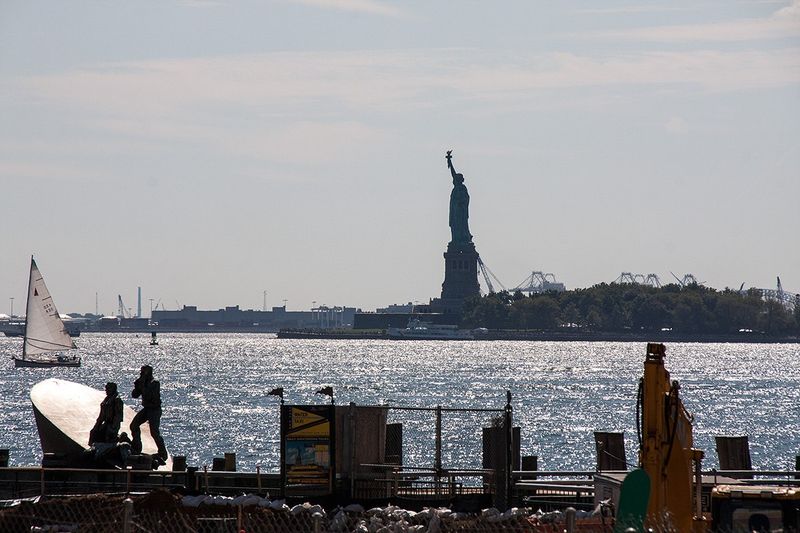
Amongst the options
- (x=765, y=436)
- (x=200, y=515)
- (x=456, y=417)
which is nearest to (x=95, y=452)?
(x=200, y=515)

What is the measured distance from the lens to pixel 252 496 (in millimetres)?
20281

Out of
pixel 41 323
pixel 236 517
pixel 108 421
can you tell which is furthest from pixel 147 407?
pixel 41 323

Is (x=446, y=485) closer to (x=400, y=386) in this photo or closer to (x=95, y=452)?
(x=95, y=452)

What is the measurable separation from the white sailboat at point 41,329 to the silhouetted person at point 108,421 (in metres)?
95.5

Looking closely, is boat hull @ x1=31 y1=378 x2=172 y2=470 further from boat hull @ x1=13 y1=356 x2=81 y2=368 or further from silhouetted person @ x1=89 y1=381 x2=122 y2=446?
boat hull @ x1=13 y1=356 x2=81 y2=368

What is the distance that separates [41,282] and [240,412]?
132 feet

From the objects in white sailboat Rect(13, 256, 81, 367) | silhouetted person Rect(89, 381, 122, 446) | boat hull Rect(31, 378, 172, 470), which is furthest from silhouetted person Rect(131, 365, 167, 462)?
white sailboat Rect(13, 256, 81, 367)

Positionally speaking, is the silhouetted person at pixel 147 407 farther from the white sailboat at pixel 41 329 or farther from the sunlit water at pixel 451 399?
the white sailboat at pixel 41 329

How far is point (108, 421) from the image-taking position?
80.6 feet

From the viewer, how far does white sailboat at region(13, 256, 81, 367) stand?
11912cm

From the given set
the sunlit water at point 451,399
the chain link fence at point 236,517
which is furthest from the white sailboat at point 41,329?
the chain link fence at point 236,517

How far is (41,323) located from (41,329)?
1400 millimetres

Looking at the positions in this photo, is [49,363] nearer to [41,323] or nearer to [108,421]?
[41,323]

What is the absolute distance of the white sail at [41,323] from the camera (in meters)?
119
